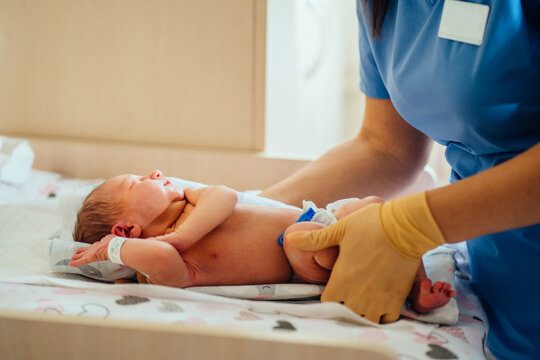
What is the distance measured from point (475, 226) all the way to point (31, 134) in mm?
1581

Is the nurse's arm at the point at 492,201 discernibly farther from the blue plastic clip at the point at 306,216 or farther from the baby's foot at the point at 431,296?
the blue plastic clip at the point at 306,216

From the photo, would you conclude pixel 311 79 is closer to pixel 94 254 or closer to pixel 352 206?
pixel 352 206

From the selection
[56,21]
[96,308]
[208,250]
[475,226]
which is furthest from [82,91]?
[475,226]

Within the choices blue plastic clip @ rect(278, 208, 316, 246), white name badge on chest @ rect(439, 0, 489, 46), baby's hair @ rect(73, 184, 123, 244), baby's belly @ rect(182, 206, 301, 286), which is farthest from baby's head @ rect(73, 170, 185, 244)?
white name badge on chest @ rect(439, 0, 489, 46)

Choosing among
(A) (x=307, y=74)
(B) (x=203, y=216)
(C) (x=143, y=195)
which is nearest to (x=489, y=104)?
(B) (x=203, y=216)

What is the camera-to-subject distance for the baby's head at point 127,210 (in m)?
1.01

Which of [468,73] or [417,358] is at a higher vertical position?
[468,73]

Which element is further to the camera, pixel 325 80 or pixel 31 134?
pixel 325 80

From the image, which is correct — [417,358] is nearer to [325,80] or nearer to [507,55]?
[507,55]

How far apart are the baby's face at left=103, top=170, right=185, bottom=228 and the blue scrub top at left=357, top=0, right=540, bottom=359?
1.63ft

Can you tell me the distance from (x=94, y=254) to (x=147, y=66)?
3.05 ft

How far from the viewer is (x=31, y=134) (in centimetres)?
179

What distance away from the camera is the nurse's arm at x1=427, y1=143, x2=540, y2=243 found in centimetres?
67

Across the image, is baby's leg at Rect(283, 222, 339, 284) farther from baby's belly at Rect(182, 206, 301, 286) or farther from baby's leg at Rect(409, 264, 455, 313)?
baby's leg at Rect(409, 264, 455, 313)
